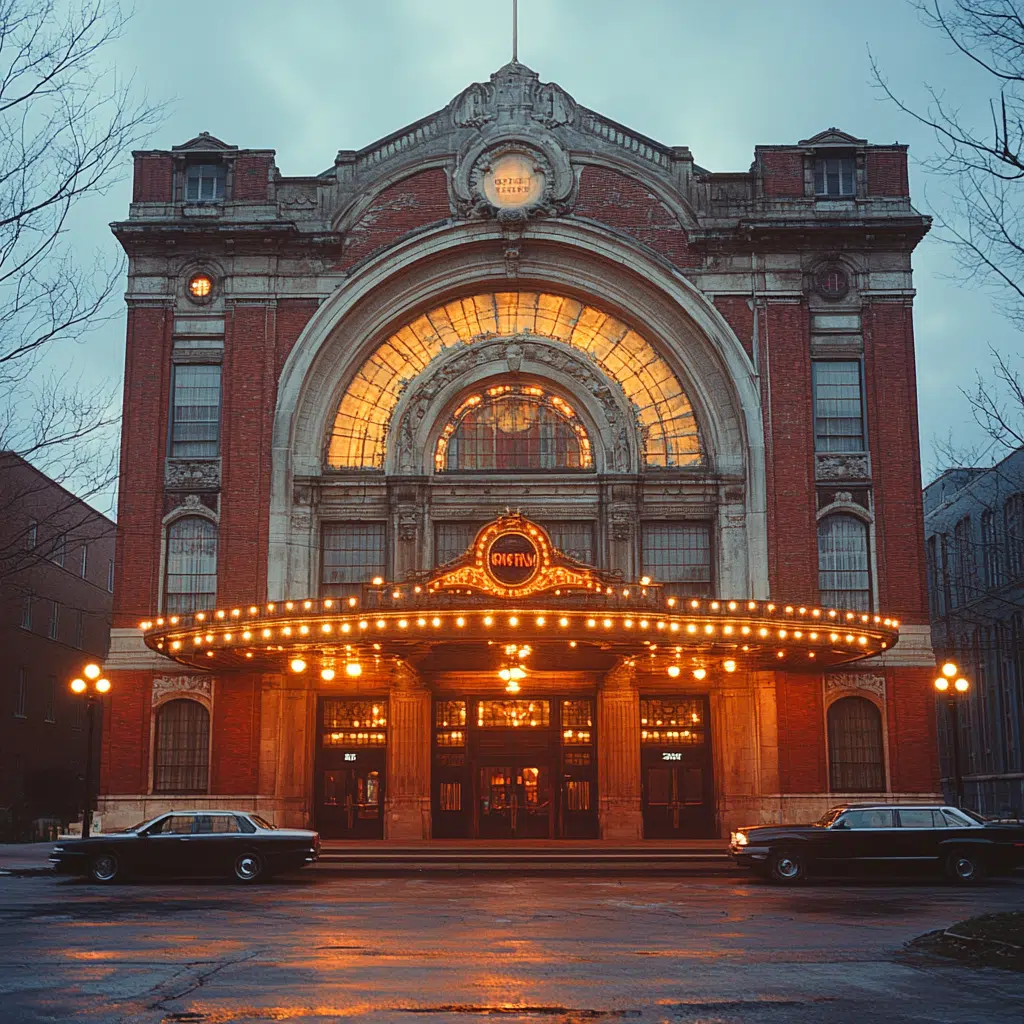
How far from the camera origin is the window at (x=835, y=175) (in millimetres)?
41875

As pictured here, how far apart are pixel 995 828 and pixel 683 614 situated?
30.3 ft

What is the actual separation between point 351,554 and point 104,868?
15.2 meters

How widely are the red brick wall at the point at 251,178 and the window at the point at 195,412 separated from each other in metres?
5.55

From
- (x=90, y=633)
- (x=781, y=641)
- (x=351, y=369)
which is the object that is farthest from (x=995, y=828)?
(x=90, y=633)

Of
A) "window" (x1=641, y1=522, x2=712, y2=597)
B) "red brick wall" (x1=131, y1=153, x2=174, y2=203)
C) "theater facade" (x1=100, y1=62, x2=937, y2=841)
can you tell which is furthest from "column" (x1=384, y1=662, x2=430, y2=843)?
"red brick wall" (x1=131, y1=153, x2=174, y2=203)

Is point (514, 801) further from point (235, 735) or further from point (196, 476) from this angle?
point (196, 476)

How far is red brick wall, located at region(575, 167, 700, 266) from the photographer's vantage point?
135ft

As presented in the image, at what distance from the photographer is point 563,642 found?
1372 inches

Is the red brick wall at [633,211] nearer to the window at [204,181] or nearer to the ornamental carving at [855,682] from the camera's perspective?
the window at [204,181]

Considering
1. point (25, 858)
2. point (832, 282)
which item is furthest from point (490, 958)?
point (832, 282)

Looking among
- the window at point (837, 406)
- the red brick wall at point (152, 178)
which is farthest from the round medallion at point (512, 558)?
the red brick wall at point (152, 178)

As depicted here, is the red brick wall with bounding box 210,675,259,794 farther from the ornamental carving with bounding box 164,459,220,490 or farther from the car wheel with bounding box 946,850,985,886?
the car wheel with bounding box 946,850,985,886

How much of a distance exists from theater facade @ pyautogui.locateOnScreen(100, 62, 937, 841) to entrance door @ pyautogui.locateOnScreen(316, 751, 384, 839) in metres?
0.09

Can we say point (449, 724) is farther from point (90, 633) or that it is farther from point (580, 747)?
point (90, 633)
